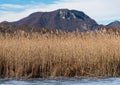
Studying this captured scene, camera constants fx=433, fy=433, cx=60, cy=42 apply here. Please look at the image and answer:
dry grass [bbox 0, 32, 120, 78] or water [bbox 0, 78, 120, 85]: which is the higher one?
dry grass [bbox 0, 32, 120, 78]

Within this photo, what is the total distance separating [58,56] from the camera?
12.8m

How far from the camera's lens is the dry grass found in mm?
12438

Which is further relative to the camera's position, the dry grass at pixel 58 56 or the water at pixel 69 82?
the dry grass at pixel 58 56

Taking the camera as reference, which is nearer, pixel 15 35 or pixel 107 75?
pixel 107 75

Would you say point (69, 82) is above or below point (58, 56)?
below

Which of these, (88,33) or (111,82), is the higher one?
(88,33)

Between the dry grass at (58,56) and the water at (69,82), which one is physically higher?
the dry grass at (58,56)

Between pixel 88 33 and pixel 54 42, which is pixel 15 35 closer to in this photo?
pixel 54 42

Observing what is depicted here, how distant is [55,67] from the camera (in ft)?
41.0

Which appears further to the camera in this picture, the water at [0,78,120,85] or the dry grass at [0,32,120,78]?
the dry grass at [0,32,120,78]

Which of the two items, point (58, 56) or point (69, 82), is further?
point (58, 56)

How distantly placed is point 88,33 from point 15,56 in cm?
279

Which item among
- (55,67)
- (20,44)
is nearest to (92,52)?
(55,67)

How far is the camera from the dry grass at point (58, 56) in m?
12.4
